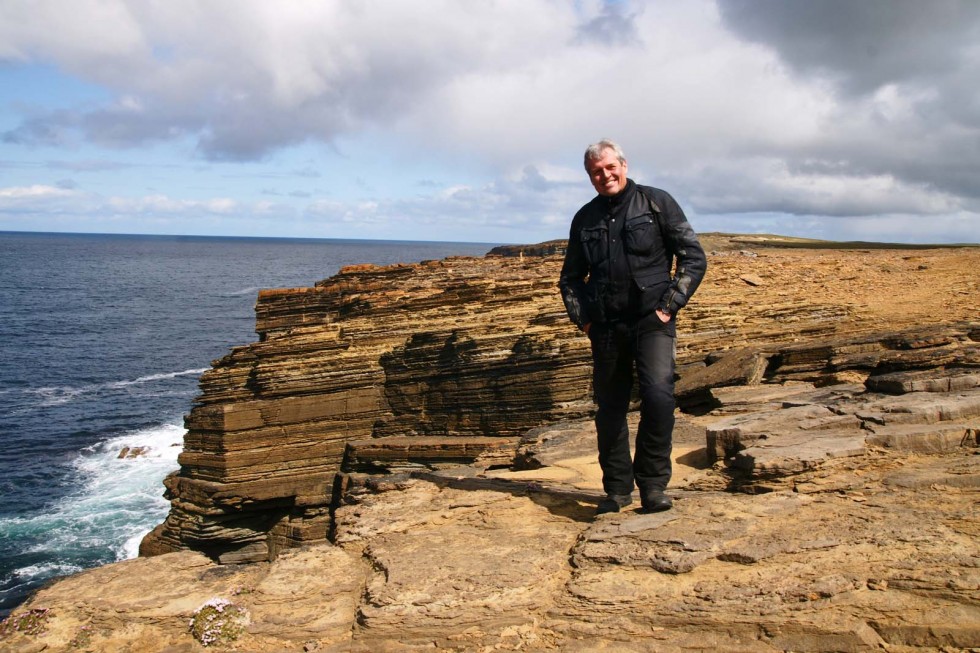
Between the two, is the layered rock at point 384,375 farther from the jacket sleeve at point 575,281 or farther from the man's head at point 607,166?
the man's head at point 607,166

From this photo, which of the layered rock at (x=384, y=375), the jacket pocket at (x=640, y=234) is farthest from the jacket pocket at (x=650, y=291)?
the layered rock at (x=384, y=375)

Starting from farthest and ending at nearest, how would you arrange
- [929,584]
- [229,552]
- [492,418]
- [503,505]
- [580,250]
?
[229,552], [492,418], [503,505], [580,250], [929,584]

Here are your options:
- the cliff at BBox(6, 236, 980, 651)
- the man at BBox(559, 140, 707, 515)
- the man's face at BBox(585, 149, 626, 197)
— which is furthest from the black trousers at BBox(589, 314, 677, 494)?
the man's face at BBox(585, 149, 626, 197)

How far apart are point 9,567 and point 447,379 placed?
1480 centimetres

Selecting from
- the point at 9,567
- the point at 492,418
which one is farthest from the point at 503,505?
the point at 9,567

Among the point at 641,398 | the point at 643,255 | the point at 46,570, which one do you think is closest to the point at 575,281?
the point at 643,255

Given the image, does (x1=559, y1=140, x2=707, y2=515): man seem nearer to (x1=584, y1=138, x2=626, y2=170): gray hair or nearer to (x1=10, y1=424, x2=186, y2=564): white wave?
(x1=584, y1=138, x2=626, y2=170): gray hair

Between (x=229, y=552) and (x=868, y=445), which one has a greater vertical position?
(x=868, y=445)

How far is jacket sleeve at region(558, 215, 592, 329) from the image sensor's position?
20.7 feet

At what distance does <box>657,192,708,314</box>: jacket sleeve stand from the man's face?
14.3 inches

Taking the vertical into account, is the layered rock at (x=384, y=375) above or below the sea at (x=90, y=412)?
above

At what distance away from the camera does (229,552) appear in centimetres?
1666

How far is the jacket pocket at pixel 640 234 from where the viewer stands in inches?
234

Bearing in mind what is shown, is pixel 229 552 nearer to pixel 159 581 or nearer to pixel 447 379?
pixel 447 379
